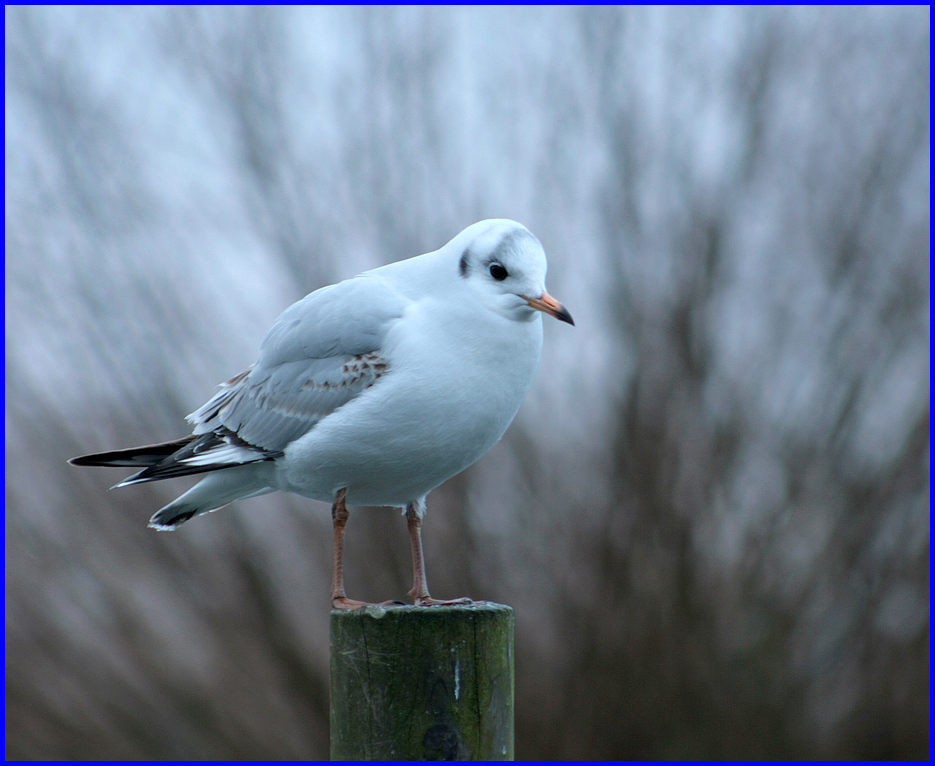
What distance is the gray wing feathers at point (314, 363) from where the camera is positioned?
187cm

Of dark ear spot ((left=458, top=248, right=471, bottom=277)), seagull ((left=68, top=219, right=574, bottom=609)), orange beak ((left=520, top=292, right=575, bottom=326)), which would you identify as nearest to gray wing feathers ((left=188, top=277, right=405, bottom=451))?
seagull ((left=68, top=219, right=574, bottom=609))

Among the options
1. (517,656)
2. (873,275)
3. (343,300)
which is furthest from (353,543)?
(873,275)

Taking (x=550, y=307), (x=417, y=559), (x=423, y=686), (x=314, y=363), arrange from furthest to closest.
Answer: (x=417, y=559)
(x=314, y=363)
(x=550, y=307)
(x=423, y=686)

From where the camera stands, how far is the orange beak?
5.55 ft

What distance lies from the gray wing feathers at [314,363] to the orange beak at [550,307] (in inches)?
11.4

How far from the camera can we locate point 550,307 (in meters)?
1.71

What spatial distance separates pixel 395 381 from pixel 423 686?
1.87ft

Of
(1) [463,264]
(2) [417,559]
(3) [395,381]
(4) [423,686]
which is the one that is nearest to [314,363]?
(3) [395,381]

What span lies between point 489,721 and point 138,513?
2.67 metres

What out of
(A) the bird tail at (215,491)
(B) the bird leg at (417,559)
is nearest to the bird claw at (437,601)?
(B) the bird leg at (417,559)

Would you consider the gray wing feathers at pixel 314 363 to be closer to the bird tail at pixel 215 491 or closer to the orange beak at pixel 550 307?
the bird tail at pixel 215 491

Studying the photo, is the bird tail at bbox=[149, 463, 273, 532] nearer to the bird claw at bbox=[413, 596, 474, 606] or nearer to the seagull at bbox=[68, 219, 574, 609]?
the seagull at bbox=[68, 219, 574, 609]

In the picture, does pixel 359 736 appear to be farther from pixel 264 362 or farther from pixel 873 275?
pixel 873 275

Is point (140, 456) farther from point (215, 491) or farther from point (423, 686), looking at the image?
point (423, 686)
